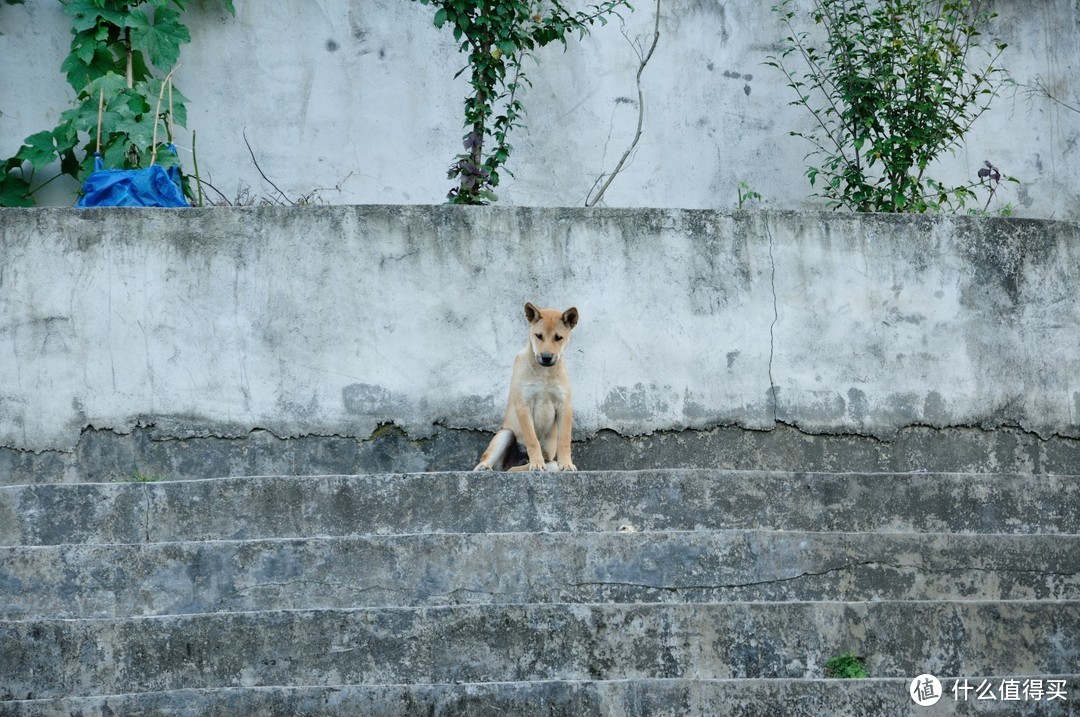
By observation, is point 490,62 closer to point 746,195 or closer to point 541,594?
point 746,195

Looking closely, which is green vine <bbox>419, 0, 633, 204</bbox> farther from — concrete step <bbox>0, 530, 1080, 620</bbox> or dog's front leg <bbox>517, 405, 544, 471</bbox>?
concrete step <bbox>0, 530, 1080, 620</bbox>

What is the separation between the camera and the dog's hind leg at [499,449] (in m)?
8.10

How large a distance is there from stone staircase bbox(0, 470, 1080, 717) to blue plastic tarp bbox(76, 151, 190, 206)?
2.82 m

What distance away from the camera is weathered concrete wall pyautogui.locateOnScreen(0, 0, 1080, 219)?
1007 centimetres

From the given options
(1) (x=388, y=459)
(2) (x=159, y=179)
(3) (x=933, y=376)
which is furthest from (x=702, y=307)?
(2) (x=159, y=179)

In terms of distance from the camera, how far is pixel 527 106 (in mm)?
10367

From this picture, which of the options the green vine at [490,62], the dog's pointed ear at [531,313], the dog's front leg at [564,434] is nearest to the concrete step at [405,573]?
the dog's front leg at [564,434]

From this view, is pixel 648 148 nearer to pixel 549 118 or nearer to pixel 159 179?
pixel 549 118

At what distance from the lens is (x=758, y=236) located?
29.4 ft

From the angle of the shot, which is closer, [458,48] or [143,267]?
[143,267]

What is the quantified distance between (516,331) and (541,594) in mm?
2941

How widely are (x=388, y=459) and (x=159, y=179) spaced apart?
95.9 inches

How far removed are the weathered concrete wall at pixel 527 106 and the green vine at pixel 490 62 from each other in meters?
0.26

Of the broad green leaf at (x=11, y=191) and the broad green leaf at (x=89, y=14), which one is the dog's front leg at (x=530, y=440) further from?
the broad green leaf at (x=89, y=14)
